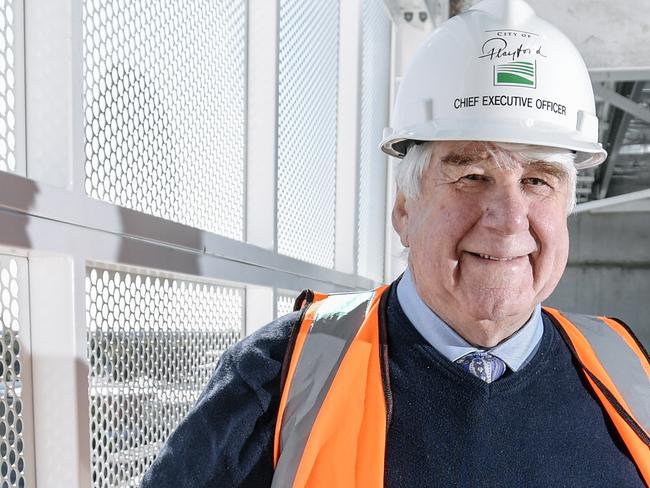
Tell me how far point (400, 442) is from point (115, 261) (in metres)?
0.69

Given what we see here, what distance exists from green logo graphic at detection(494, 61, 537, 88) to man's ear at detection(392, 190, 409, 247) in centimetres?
34

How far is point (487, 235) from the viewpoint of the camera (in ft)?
5.08

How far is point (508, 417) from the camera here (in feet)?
5.09

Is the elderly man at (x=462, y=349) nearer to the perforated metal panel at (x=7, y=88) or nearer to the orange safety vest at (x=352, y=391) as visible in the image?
the orange safety vest at (x=352, y=391)

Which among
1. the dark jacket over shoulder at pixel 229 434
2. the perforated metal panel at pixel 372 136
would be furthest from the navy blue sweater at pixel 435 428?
the perforated metal panel at pixel 372 136

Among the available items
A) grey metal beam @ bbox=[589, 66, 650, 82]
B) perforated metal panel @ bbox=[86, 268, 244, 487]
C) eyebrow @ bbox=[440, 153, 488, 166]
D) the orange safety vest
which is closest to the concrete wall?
grey metal beam @ bbox=[589, 66, 650, 82]

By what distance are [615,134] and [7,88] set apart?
414 inches

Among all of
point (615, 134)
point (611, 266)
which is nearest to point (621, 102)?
point (615, 134)

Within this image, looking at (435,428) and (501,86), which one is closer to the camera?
(435,428)

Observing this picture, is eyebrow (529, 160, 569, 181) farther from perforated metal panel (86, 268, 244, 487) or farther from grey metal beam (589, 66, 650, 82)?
grey metal beam (589, 66, 650, 82)

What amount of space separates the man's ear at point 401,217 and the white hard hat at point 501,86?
15 cm

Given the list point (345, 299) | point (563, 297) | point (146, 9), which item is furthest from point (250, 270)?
point (563, 297)

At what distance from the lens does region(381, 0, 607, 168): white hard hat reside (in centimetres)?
163

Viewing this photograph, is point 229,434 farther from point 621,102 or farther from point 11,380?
point 621,102
